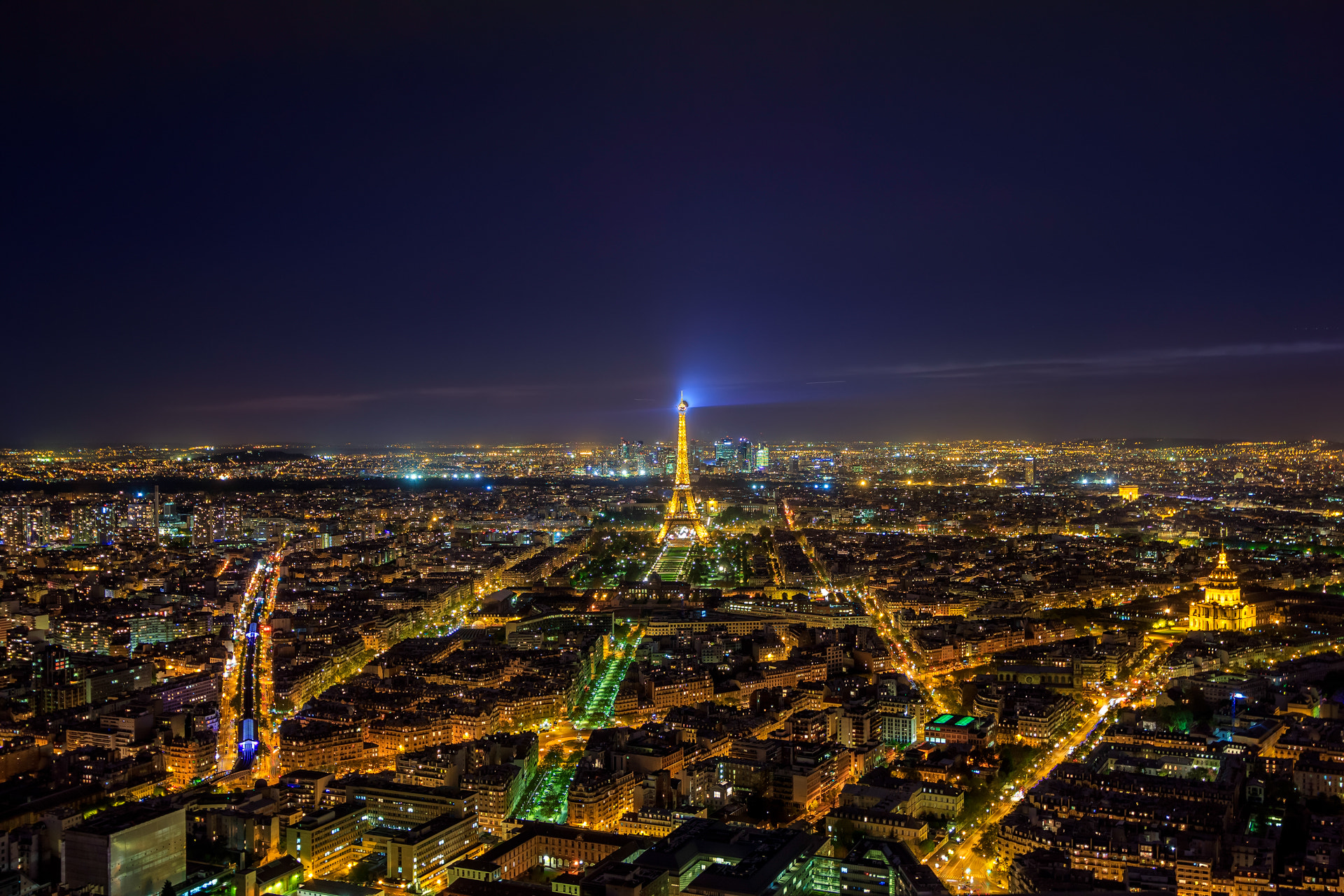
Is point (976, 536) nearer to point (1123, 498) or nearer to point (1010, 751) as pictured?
point (1123, 498)

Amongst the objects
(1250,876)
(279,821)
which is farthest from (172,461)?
(1250,876)

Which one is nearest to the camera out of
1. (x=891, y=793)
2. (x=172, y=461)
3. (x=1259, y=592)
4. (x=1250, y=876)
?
(x=1250, y=876)

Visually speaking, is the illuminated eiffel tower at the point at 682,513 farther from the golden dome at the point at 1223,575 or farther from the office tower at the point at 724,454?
the office tower at the point at 724,454

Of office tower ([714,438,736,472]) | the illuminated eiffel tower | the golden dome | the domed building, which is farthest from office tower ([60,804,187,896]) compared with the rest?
office tower ([714,438,736,472])

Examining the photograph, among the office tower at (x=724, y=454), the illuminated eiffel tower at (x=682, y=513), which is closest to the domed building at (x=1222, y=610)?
the illuminated eiffel tower at (x=682, y=513)

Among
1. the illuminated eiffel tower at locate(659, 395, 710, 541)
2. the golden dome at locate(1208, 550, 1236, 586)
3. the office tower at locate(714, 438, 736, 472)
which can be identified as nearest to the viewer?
the golden dome at locate(1208, 550, 1236, 586)

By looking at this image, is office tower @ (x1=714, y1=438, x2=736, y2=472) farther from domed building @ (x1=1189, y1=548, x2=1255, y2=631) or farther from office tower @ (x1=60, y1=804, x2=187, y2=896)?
office tower @ (x1=60, y1=804, x2=187, y2=896)
